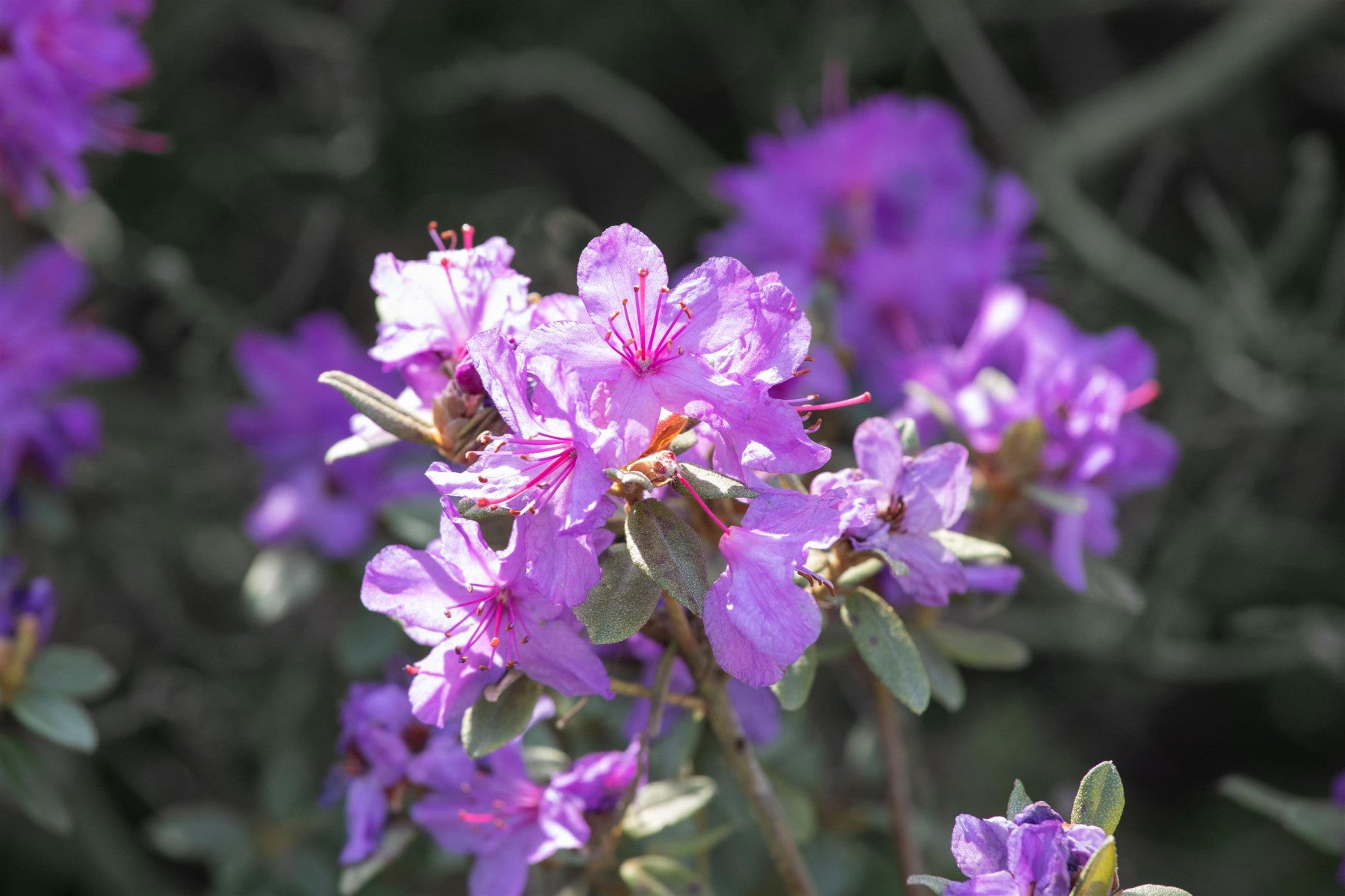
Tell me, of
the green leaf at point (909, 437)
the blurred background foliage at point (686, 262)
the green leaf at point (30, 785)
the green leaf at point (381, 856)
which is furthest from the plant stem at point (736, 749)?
the green leaf at point (30, 785)

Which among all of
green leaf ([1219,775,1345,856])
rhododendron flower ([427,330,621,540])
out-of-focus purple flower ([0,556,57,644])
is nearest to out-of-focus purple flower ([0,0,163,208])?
out-of-focus purple flower ([0,556,57,644])

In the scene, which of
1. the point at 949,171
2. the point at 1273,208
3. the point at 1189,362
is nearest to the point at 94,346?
the point at 949,171

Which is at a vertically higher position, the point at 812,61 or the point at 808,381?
the point at 812,61

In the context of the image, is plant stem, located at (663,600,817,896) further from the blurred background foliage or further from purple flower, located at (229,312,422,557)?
purple flower, located at (229,312,422,557)

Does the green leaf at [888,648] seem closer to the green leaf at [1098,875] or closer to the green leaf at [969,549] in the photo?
the green leaf at [969,549]

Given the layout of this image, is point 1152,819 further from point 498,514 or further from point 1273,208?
point 498,514

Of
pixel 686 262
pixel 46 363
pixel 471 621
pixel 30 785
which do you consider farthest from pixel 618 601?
pixel 686 262
